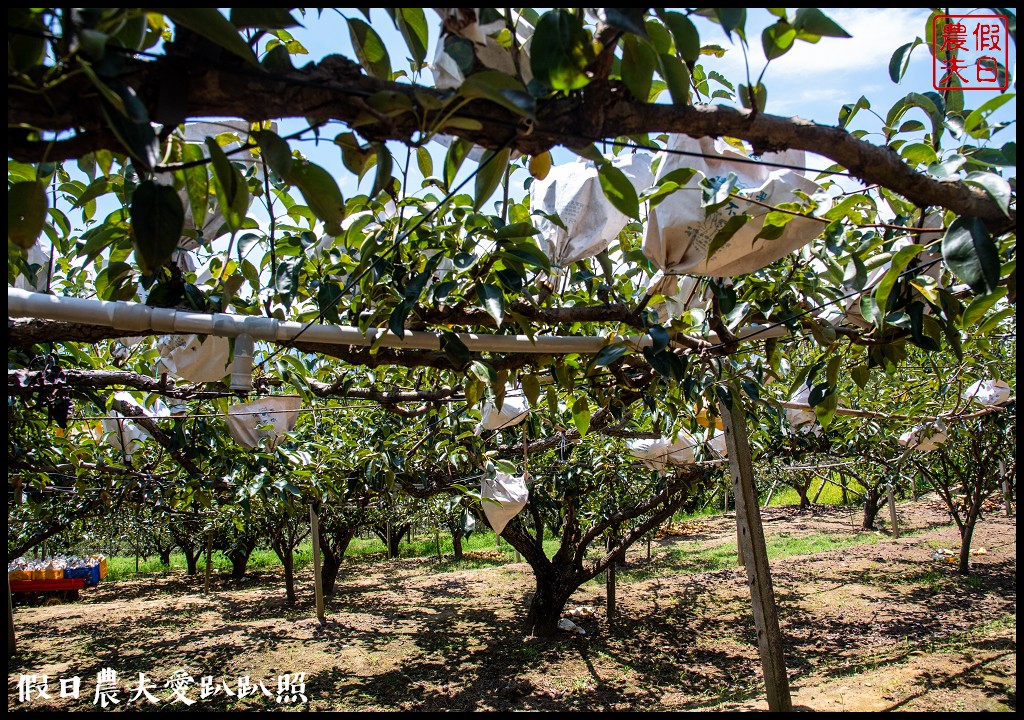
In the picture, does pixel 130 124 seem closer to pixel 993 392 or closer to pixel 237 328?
pixel 237 328

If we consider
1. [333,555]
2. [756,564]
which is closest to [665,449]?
[756,564]

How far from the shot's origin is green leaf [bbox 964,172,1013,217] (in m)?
0.89

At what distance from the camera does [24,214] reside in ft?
2.62

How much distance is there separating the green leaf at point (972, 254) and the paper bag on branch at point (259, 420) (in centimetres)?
312

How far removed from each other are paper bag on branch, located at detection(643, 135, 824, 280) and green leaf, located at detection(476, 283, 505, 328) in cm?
33

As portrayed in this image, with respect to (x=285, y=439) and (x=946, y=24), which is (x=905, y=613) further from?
(x=946, y=24)

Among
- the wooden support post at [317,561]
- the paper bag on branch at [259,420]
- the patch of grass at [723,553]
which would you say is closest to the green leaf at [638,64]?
the paper bag on branch at [259,420]

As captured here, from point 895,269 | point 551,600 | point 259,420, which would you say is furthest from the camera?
point 551,600

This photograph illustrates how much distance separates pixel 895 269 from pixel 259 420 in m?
3.31

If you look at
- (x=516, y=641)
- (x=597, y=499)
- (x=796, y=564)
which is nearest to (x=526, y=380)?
(x=516, y=641)

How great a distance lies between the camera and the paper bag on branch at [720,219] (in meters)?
1.29

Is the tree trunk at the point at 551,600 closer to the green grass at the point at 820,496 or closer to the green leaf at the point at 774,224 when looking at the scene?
the green leaf at the point at 774,224

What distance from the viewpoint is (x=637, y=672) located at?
5473mm

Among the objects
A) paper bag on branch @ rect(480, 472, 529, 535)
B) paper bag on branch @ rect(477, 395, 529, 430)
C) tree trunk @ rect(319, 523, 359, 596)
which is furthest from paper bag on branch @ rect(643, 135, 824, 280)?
tree trunk @ rect(319, 523, 359, 596)
